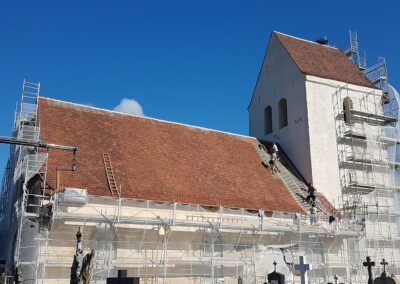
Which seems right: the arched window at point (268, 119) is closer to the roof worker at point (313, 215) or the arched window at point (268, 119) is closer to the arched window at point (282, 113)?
the arched window at point (282, 113)

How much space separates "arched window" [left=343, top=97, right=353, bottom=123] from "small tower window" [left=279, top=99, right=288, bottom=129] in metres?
3.04

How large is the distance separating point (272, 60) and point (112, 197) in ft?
48.5

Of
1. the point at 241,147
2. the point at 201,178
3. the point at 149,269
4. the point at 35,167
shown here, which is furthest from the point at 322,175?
the point at 35,167

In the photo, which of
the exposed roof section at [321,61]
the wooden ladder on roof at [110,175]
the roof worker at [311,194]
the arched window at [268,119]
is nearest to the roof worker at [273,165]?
the roof worker at [311,194]

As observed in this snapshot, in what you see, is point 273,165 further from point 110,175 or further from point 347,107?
point 110,175

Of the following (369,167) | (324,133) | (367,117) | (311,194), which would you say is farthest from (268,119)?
(311,194)

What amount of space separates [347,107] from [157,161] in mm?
11688

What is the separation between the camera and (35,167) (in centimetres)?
1638

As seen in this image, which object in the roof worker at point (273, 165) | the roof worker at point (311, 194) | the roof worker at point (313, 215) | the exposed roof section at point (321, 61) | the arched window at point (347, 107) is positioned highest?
the exposed roof section at point (321, 61)

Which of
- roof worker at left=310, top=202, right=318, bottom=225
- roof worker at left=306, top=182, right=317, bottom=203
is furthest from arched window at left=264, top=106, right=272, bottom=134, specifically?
roof worker at left=310, top=202, right=318, bottom=225

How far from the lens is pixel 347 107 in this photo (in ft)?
86.1

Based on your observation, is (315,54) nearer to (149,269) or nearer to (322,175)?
(322,175)

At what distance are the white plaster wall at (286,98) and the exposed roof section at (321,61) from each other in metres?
0.44

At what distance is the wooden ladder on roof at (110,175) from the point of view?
17094 millimetres
